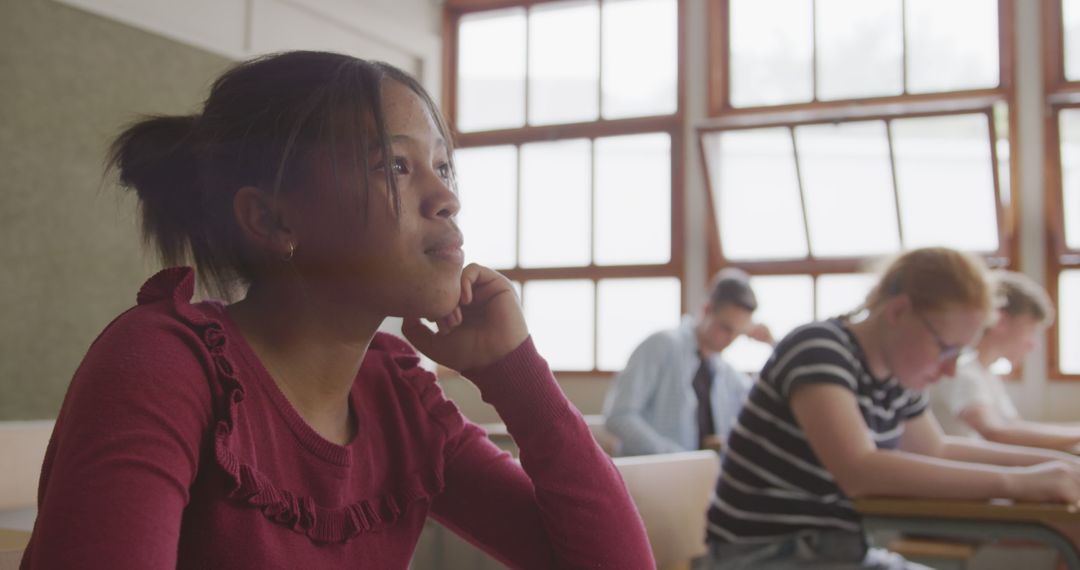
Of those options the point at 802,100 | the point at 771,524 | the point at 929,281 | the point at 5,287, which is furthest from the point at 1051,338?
the point at 5,287

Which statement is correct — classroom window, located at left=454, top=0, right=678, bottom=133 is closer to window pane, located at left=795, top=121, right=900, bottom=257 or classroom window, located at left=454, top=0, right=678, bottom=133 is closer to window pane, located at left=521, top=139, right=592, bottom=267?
window pane, located at left=521, top=139, right=592, bottom=267

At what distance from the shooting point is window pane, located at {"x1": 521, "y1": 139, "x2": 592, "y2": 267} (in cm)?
616

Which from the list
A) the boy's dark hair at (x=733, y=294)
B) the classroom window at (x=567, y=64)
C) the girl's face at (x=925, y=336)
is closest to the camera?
the girl's face at (x=925, y=336)

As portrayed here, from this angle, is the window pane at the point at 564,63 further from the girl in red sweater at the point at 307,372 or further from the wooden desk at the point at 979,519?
the girl in red sweater at the point at 307,372

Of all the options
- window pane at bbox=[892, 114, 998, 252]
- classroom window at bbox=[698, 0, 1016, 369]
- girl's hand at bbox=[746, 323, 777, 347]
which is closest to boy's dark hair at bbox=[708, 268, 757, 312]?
girl's hand at bbox=[746, 323, 777, 347]

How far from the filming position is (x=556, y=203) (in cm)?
626

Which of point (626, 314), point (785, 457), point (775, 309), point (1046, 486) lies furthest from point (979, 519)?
point (626, 314)

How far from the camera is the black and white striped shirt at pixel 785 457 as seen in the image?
6.46 feet

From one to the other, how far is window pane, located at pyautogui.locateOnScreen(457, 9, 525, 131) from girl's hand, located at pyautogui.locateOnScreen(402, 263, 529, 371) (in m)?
5.26

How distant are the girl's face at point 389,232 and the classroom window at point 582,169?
4.86 metres

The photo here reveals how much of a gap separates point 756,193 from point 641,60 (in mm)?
1086

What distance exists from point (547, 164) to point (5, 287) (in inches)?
124

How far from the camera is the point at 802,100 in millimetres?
5723

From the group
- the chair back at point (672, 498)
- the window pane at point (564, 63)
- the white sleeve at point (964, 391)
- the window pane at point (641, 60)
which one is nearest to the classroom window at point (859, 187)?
the window pane at point (641, 60)
